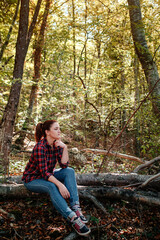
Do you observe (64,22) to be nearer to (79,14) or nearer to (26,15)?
(79,14)

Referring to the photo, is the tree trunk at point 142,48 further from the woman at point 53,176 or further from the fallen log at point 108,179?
the woman at point 53,176

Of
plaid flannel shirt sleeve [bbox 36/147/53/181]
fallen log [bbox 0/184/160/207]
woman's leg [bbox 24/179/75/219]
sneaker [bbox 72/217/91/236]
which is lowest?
sneaker [bbox 72/217/91/236]

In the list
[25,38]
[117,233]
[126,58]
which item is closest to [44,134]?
[117,233]

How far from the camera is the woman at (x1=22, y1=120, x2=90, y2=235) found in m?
2.35

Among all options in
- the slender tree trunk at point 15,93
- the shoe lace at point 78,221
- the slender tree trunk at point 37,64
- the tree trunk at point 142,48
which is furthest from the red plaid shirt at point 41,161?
the slender tree trunk at point 37,64

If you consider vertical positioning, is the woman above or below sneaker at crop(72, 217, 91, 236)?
above

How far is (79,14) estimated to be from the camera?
30.7 ft

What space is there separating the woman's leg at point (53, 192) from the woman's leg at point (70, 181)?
18cm

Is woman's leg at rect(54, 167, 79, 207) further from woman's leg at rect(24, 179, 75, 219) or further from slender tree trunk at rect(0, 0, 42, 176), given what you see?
slender tree trunk at rect(0, 0, 42, 176)

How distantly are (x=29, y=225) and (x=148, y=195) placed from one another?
1.86m

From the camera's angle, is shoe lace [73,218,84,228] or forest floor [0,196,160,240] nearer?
shoe lace [73,218,84,228]

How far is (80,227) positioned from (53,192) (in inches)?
21.9

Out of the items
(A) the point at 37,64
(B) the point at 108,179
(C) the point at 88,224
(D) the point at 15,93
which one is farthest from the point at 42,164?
(A) the point at 37,64

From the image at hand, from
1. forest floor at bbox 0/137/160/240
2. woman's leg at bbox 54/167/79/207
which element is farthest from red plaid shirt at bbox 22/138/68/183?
forest floor at bbox 0/137/160/240
